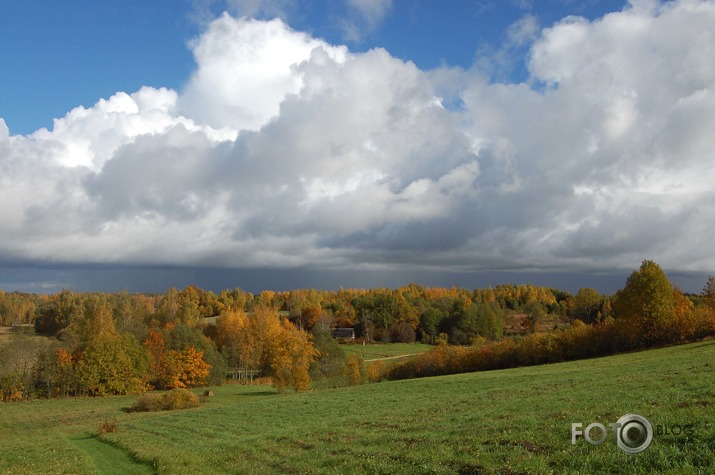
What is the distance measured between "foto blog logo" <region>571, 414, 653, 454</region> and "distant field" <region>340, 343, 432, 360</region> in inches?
4969

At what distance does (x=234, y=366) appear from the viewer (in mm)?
133875

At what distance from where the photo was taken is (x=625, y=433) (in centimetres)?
1574

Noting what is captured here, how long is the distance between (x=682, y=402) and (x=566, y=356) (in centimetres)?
7175

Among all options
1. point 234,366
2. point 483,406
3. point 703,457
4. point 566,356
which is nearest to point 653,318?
point 566,356

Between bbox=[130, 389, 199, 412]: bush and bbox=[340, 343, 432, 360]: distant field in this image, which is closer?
bbox=[130, 389, 199, 412]: bush

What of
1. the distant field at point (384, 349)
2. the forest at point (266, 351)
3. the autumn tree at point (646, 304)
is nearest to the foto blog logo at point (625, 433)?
the forest at point (266, 351)

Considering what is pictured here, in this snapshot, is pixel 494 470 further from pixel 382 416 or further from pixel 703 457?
pixel 382 416

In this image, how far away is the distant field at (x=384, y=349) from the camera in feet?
484

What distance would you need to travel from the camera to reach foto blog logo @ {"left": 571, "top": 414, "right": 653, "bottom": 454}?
1449cm

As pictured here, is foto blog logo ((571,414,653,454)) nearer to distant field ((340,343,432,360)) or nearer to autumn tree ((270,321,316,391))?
autumn tree ((270,321,316,391))

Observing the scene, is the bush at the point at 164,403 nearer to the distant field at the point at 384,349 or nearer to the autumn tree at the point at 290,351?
the autumn tree at the point at 290,351

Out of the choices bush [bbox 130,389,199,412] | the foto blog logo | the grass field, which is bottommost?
bush [bbox 130,389,199,412]

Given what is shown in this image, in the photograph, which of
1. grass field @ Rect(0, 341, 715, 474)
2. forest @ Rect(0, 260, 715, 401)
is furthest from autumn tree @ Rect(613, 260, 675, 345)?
grass field @ Rect(0, 341, 715, 474)

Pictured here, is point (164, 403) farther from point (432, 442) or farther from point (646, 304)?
point (646, 304)
